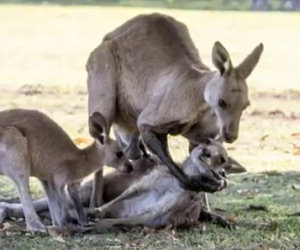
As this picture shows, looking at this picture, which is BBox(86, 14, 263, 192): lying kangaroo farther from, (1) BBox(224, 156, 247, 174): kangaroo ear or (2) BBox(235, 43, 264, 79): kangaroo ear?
(1) BBox(224, 156, 247, 174): kangaroo ear

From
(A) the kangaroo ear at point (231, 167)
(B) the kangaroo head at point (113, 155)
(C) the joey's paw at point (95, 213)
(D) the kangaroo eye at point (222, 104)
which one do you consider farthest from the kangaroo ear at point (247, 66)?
(C) the joey's paw at point (95, 213)

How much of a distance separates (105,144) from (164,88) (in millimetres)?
682

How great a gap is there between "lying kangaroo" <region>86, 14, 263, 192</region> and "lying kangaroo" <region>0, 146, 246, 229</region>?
21 cm

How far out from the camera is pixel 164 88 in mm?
8141

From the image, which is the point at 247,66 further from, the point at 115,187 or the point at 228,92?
the point at 115,187

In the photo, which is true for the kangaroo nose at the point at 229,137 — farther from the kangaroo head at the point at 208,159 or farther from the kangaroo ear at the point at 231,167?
the kangaroo ear at the point at 231,167

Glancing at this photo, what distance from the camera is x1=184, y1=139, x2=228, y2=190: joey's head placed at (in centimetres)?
739

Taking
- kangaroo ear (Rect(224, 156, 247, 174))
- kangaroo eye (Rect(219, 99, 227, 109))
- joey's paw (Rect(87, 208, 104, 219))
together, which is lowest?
joey's paw (Rect(87, 208, 104, 219))

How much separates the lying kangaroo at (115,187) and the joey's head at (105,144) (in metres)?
0.15

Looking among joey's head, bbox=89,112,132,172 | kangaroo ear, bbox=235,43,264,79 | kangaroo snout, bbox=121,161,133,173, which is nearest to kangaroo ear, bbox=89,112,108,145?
joey's head, bbox=89,112,132,172

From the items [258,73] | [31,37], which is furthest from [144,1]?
[258,73]

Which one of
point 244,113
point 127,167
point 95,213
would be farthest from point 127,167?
point 244,113

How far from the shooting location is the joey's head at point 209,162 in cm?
739

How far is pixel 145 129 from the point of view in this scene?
7.85 m
